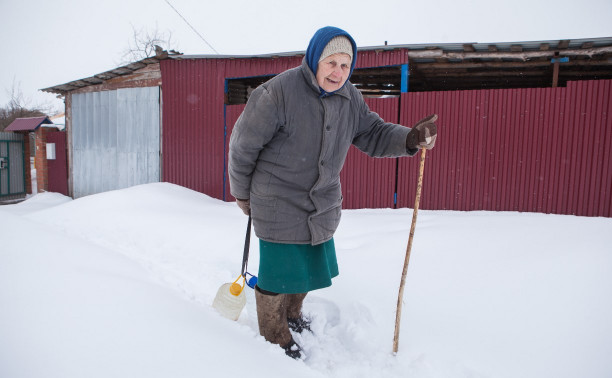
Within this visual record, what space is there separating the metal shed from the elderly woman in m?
4.15

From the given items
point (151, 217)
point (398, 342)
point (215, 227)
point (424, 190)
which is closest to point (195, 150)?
point (151, 217)

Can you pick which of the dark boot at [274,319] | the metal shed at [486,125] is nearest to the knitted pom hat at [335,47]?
the dark boot at [274,319]

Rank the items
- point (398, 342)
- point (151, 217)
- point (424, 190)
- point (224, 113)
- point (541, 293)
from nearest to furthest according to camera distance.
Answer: point (398, 342)
point (541, 293)
point (151, 217)
point (424, 190)
point (224, 113)

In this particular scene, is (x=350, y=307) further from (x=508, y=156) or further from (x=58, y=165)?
(x=58, y=165)

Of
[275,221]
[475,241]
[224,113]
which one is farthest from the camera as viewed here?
[224,113]

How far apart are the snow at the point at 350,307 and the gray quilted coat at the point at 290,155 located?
2.23ft

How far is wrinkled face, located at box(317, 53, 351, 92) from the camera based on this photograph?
1.79 metres

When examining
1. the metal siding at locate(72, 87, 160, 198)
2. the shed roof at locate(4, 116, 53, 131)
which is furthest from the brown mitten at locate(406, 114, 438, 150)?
the shed roof at locate(4, 116, 53, 131)

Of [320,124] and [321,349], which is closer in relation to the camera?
[320,124]

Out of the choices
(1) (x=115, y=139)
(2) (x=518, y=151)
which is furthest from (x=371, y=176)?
(1) (x=115, y=139)

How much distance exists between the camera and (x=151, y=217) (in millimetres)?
5121

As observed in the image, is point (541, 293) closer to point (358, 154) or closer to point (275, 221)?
point (275, 221)

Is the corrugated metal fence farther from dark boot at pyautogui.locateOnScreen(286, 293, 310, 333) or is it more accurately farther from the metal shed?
dark boot at pyautogui.locateOnScreen(286, 293, 310, 333)

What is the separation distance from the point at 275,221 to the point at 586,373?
1.76 meters
